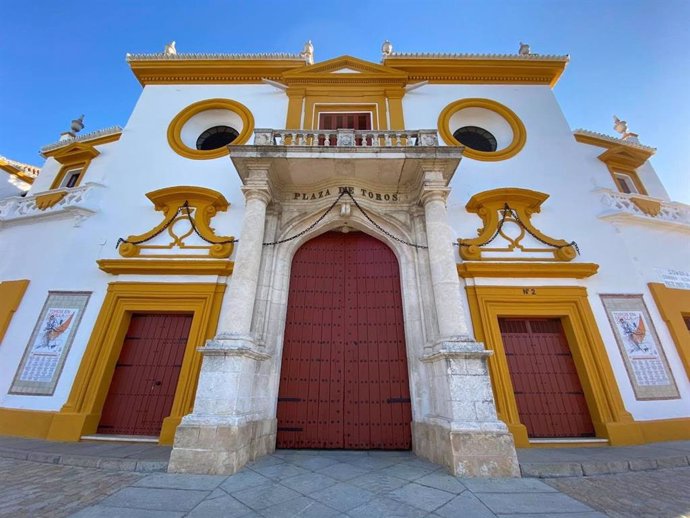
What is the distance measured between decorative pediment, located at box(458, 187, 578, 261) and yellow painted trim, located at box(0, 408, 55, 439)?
909 centimetres

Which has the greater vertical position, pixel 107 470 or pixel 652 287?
pixel 652 287

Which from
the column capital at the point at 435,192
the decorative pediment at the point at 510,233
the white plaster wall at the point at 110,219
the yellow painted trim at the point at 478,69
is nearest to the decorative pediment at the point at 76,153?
the white plaster wall at the point at 110,219

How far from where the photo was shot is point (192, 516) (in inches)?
108

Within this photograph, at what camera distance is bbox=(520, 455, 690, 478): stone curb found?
3996 millimetres

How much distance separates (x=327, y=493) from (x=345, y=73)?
10.4 metres

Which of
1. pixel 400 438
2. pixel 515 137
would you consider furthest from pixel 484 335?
pixel 515 137

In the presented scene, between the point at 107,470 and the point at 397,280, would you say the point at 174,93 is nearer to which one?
the point at 397,280

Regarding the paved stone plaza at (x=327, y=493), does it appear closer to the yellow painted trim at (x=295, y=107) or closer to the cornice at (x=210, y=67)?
the yellow painted trim at (x=295, y=107)

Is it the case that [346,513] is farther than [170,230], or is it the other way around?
[170,230]

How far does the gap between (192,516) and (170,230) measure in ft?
20.0

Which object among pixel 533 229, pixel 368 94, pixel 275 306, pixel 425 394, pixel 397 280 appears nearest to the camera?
pixel 425 394

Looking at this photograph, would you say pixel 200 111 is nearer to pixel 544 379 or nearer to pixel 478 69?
pixel 478 69

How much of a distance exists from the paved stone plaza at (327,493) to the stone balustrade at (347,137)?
19.1 feet

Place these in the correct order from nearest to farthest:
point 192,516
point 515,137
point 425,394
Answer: point 192,516 < point 425,394 < point 515,137
